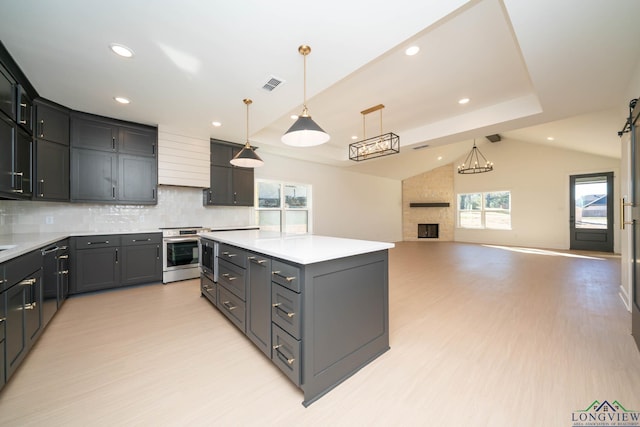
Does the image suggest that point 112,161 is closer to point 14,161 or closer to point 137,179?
point 137,179

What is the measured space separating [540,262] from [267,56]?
23.5ft

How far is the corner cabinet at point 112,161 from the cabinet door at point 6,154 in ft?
3.53

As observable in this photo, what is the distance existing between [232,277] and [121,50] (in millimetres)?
2292

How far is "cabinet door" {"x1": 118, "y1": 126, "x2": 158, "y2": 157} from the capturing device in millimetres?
3828

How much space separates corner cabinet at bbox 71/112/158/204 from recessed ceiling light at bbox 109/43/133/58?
1977mm

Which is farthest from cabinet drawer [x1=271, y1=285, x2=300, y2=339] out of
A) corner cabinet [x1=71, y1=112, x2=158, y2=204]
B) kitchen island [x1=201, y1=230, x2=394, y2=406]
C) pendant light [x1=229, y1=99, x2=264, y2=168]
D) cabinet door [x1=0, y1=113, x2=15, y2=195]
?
corner cabinet [x1=71, y1=112, x2=158, y2=204]

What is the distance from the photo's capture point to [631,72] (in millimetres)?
2553

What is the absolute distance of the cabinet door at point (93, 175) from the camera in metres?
3.47

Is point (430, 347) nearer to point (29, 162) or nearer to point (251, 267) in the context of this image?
point (251, 267)

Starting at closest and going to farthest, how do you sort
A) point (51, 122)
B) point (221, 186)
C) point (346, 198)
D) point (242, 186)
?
1. point (51, 122)
2. point (221, 186)
3. point (242, 186)
4. point (346, 198)

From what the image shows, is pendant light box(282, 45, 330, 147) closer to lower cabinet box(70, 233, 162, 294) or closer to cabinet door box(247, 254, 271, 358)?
cabinet door box(247, 254, 271, 358)

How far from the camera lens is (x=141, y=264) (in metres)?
3.84

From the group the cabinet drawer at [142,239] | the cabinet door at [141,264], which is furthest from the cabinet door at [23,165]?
the cabinet door at [141,264]

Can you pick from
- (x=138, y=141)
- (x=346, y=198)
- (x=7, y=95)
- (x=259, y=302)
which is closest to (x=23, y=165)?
(x=7, y=95)
